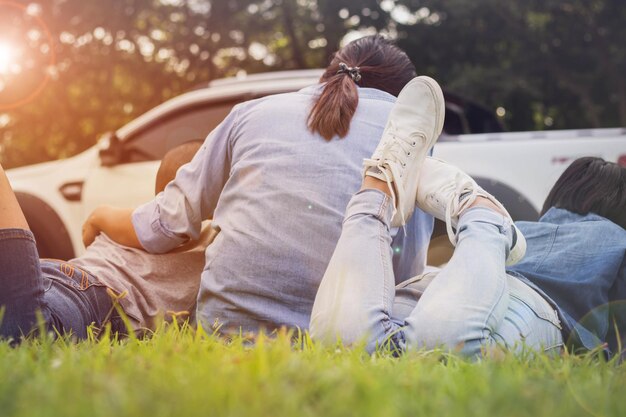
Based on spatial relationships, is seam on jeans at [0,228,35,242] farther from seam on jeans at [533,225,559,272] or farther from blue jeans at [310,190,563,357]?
seam on jeans at [533,225,559,272]

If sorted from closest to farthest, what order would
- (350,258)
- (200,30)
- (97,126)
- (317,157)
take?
(350,258) → (317,157) → (200,30) → (97,126)

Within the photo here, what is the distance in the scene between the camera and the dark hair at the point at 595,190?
11.2ft

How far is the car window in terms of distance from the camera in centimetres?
679

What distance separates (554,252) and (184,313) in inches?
57.1

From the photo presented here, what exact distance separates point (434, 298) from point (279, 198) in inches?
28.5

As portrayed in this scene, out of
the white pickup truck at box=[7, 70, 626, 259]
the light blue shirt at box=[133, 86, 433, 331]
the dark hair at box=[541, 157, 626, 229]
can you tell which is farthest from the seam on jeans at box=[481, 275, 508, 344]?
the white pickup truck at box=[7, 70, 626, 259]

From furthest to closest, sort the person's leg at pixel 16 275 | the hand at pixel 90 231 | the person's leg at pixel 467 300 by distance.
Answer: the hand at pixel 90 231 < the person's leg at pixel 16 275 < the person's leg at pixel 467 300

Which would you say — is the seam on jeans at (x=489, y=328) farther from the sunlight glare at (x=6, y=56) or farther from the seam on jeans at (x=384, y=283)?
the sunlight glare at (x=6, y=56)

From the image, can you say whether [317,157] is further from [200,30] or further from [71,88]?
[71,88]

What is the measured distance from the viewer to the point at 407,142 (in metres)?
3.12

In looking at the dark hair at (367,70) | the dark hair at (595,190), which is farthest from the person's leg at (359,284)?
the dark hair at (595,190)

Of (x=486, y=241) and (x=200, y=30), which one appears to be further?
(x=200, y=30)

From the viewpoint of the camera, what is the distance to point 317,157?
3178mm

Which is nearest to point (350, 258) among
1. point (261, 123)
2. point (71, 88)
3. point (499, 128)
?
point (261, 123)
